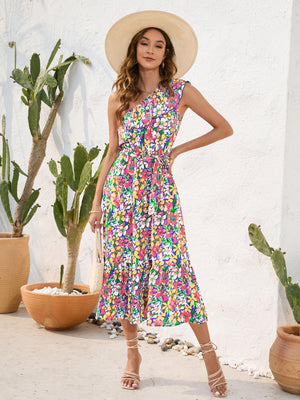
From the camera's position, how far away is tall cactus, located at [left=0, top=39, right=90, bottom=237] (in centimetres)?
418

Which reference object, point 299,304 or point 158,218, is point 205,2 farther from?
point 299,304

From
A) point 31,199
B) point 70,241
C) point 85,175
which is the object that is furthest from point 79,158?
point 31,199

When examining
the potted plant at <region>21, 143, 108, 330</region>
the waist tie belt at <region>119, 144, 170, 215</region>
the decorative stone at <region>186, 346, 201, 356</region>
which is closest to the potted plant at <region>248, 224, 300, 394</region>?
the waist tie belt at <region>119, 144, 170, 215</region>

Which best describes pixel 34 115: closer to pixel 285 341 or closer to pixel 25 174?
pixel 25 174

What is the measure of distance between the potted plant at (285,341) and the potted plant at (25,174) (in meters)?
2.02

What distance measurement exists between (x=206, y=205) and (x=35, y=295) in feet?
4.15

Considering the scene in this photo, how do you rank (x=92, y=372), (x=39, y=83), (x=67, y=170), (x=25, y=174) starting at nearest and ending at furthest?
(x=92, y=372)
(x=67, y=170)
(x=39, y=83)
(x=25, y=174)

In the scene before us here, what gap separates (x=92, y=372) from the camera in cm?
300

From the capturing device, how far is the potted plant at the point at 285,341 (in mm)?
2658

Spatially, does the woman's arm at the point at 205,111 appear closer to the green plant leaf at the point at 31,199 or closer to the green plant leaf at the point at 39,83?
the green plant leaf at the point at 39,83

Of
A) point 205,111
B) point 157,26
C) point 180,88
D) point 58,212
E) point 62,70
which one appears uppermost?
point 62,70

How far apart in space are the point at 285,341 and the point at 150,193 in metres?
0.95

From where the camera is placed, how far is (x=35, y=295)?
3.69 metres

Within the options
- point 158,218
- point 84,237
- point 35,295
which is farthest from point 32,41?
point 158,218
